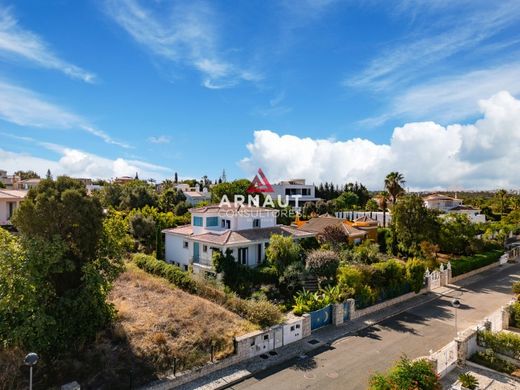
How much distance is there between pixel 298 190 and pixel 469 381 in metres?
80.5

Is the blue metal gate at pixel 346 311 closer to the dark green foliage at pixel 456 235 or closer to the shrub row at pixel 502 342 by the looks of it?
the shrub row at pixel 502 342

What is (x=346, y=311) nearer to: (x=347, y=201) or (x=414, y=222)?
(x=414, y=222)

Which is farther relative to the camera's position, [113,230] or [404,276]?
[404,276]

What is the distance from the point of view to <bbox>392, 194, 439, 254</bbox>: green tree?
120 ft

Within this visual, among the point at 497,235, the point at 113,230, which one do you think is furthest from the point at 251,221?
the point at 497,235

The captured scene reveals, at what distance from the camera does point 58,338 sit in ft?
47.2

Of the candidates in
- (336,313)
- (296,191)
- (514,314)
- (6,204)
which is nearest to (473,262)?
(514,314)

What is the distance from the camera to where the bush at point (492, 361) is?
15859 millimetres

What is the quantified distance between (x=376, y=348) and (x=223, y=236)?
51.3ft

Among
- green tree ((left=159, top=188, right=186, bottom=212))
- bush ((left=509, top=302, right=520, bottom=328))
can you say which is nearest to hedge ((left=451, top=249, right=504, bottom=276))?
bush ((left=509, top=302, right=520, bottom=328))

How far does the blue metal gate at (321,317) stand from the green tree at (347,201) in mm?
62749

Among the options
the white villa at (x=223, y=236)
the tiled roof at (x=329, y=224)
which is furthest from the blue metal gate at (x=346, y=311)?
the tiled roof at (x=329, y=224)

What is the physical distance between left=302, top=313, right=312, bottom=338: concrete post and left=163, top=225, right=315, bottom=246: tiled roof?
32.8 feet

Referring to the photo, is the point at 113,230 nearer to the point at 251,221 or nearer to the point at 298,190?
the point at 251,221
